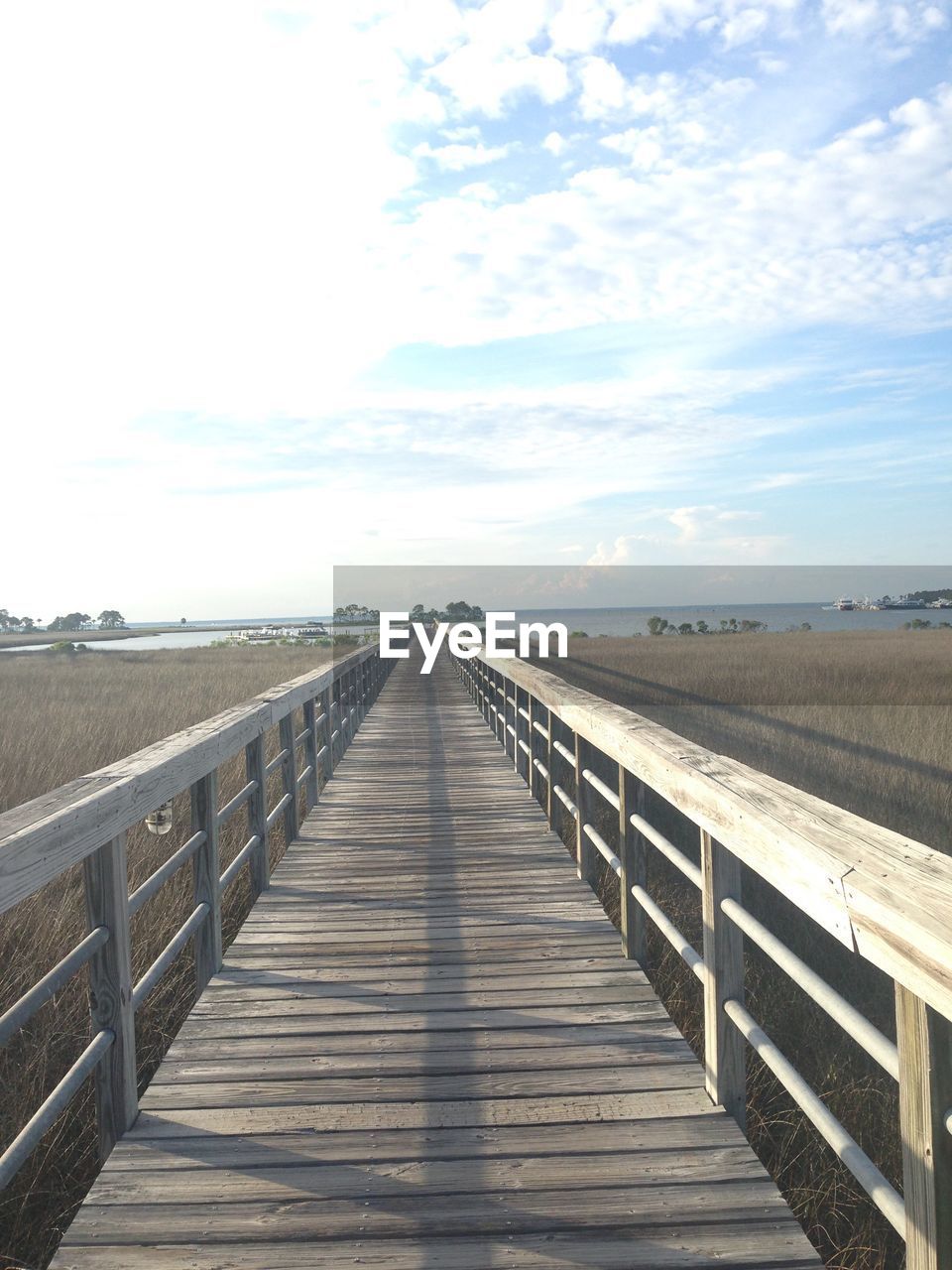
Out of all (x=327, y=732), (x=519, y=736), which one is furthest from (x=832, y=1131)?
(x=327, y=732)

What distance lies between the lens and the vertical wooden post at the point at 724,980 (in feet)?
8.38

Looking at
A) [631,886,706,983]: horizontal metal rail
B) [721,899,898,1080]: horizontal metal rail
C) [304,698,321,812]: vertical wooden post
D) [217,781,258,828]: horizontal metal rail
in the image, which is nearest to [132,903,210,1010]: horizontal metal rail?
[217,781,258,828]: horizontal metal rail

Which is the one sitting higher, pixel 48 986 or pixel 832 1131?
pixel 48 986

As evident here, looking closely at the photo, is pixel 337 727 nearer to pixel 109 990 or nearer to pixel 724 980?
pixel 109 990

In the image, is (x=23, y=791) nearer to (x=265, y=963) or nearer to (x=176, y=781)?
(x=265, y=963)

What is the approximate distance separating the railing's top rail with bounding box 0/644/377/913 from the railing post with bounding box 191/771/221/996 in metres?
0.14

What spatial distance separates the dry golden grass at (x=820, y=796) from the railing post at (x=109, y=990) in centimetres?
189

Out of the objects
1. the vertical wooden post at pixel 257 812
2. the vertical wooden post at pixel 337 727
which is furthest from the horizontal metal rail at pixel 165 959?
the vertical wooden post at pixel 337 727

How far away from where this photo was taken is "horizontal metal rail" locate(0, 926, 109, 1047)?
1.85m

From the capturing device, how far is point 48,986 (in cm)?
205

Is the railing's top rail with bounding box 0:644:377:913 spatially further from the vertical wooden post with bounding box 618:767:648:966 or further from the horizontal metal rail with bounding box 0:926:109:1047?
the vertical wooden post with bounding box 618:767:648:966

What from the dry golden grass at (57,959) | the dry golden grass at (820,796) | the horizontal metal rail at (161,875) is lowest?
the dry golden grass at (820,796)

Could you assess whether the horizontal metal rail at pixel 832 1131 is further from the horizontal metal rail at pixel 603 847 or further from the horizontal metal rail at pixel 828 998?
the horizontal metal rail at pixel 603 847

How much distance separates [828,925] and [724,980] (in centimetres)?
90
